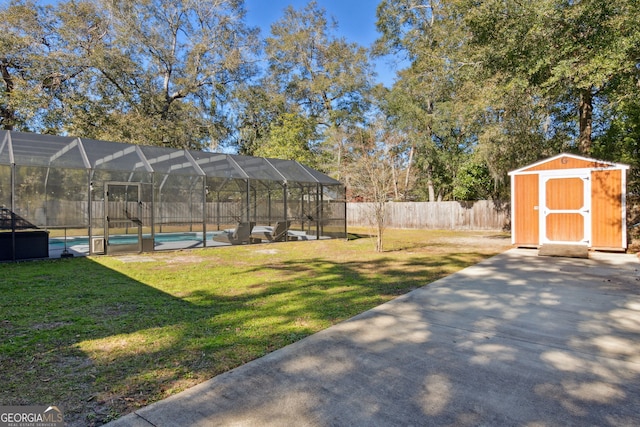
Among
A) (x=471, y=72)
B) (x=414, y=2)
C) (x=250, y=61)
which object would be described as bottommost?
(x=471, y=72)

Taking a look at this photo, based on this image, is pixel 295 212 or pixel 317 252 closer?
pixel 317 252

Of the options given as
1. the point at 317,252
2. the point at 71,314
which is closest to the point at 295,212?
the point at 317,252

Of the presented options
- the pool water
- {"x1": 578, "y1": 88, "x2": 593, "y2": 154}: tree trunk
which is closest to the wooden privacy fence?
{"x1": 578, "y1": 88, "x2": 593, "y2": 154}: tree trunk

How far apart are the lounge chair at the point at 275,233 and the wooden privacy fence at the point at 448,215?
468cm

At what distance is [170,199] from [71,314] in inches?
396

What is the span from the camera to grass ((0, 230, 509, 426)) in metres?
2.47

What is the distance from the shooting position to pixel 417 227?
19.1m

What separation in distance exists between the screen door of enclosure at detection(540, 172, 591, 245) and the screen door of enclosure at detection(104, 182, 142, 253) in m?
11.2

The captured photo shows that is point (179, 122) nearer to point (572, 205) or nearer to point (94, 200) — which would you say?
point (94, 200)

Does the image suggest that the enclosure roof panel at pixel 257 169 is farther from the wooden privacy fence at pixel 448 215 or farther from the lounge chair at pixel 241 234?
the wooden privacy fence at pixel 448 215

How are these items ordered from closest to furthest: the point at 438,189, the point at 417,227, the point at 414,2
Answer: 1. the point at 417,227
2. the point at 414,2
3. the point at 438,189

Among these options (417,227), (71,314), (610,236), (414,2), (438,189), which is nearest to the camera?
(71,314)

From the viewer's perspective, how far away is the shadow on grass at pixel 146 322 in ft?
7.98

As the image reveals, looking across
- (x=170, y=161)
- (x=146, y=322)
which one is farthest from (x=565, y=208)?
(x=170, y=161)
